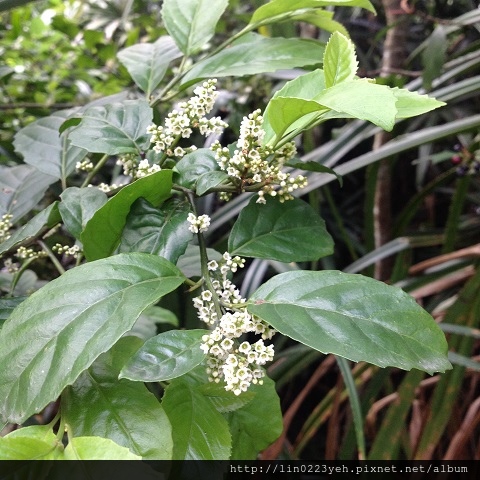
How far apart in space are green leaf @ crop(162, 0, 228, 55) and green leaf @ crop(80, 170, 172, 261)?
8.2 inches

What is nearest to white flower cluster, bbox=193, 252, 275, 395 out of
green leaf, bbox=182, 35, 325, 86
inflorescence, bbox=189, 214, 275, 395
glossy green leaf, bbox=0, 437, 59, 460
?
inflorescence, bbox=189, 214, 275, 395

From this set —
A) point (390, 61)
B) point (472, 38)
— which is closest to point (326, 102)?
point (390, 61)

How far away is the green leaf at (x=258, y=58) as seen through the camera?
0.47 meters

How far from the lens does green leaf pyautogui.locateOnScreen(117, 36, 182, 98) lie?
1.74 ft

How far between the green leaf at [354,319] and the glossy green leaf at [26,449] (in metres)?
0.14

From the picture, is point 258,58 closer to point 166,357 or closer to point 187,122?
point 187,122

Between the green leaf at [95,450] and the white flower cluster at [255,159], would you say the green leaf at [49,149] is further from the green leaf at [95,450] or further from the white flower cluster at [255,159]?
the green leaf at [95,450]

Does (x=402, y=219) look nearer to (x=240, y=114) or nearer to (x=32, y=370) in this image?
(x=240, y=114)

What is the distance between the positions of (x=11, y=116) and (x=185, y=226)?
0.90 metres

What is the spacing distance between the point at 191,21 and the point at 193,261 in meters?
0.26

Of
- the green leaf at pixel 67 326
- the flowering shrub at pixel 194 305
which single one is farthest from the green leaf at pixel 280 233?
the green leaf at pixel 67 326

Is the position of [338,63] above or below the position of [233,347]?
above

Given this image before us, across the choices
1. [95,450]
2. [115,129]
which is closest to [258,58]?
[115,129]

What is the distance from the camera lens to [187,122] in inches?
15.4
